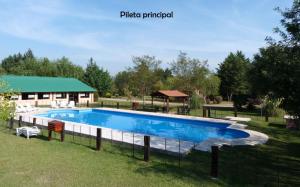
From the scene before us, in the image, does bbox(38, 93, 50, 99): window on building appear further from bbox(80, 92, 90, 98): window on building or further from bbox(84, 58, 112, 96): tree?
bbox(84, 58, 112, 96): tree

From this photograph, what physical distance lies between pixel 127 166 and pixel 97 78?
46.1m

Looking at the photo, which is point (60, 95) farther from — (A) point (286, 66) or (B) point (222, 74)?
(A) point (286, 66)

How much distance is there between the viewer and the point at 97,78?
56688 millimetres

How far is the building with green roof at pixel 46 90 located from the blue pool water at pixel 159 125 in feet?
27.4

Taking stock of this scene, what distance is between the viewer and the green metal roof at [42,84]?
38831 millimetres

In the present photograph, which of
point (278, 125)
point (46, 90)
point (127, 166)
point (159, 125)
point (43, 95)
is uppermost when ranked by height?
point (46, 90)

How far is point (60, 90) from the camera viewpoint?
41.6 metres

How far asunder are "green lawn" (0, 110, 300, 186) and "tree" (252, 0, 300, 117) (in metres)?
3.02

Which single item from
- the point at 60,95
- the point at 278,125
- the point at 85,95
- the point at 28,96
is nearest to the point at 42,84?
the point at 60,95

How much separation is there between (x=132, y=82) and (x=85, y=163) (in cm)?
3127

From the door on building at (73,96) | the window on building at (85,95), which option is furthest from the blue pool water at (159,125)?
the window on building at (85,95)

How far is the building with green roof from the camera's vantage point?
38.5 metres

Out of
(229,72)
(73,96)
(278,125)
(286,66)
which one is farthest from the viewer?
(229,72)

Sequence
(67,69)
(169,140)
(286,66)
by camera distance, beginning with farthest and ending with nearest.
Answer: (67,69) → (169,140) → (286,66)
